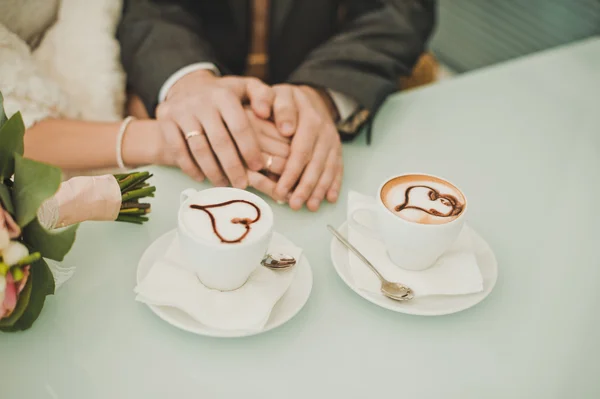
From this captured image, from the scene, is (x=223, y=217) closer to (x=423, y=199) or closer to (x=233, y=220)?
(x=233, y=220)

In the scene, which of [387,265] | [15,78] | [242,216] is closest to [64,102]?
[15,78]

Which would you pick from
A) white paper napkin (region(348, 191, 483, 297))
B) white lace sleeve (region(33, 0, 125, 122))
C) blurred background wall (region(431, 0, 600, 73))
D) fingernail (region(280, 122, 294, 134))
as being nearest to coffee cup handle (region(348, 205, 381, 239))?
white paper napkin (region(348, 191, 483, 297))

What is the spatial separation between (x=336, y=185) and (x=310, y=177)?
45mm

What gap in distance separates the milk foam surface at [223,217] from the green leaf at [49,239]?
12cm

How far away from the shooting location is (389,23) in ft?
3.75

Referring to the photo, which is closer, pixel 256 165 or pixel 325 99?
pixel 256 165

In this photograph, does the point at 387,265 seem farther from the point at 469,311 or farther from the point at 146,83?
the point at 146,83

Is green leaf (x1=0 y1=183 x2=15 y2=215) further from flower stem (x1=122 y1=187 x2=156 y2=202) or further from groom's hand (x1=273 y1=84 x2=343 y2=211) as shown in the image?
groom's hand (x1=273 y1=84 x2=343 y2=211)

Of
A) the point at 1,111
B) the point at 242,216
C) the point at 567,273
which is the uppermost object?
the point at 1,111

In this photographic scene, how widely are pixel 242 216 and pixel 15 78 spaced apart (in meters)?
0.51

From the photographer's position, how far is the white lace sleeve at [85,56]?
3.40 feet

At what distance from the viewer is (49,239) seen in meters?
0.49

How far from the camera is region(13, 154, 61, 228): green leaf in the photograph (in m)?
0.48

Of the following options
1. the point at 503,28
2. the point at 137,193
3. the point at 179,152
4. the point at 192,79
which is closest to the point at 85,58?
the point at 192,79
